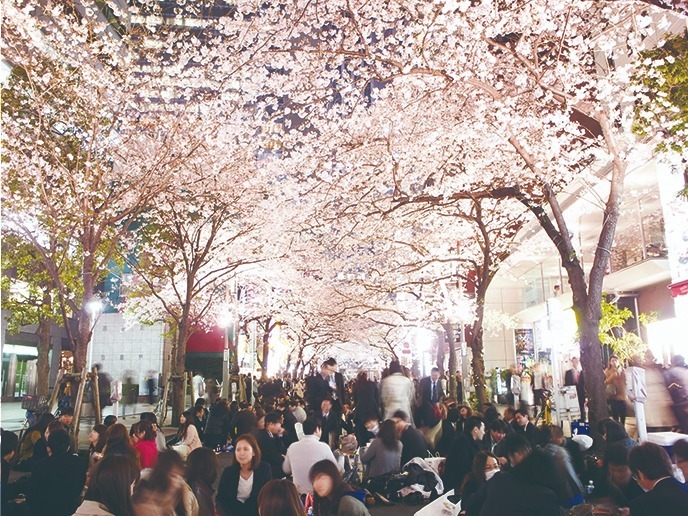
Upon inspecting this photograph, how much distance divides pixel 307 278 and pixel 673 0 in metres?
26.5

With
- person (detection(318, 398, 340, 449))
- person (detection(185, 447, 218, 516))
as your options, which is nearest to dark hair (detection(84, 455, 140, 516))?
person (detection(185, 447, 218, 516))

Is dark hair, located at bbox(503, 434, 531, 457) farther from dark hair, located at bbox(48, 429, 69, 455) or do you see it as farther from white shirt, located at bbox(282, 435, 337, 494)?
dark hair, located at bbox(48, 429, 69, 455)

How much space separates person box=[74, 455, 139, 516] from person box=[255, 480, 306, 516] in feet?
3.18

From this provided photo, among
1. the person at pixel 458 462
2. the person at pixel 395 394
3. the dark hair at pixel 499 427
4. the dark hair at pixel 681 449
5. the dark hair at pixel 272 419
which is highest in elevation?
the person at pixel 395 394

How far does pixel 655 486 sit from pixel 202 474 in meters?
3.69

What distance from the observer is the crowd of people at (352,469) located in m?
4.28

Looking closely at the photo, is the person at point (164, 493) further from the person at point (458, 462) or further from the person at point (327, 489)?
the person at point (458, 462)

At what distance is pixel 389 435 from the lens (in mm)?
9078

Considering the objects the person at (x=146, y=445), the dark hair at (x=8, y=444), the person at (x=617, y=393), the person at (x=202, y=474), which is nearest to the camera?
the person at (x=202, y=474)

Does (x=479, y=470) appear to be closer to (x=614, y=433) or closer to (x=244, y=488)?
(x=614, y=433)

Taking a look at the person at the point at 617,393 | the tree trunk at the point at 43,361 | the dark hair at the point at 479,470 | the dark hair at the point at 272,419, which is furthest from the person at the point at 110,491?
the tree trunk at the point at 43,361

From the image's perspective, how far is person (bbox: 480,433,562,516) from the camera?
423cm

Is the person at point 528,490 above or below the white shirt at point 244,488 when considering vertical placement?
above

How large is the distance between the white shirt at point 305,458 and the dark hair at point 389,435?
6.22ft
